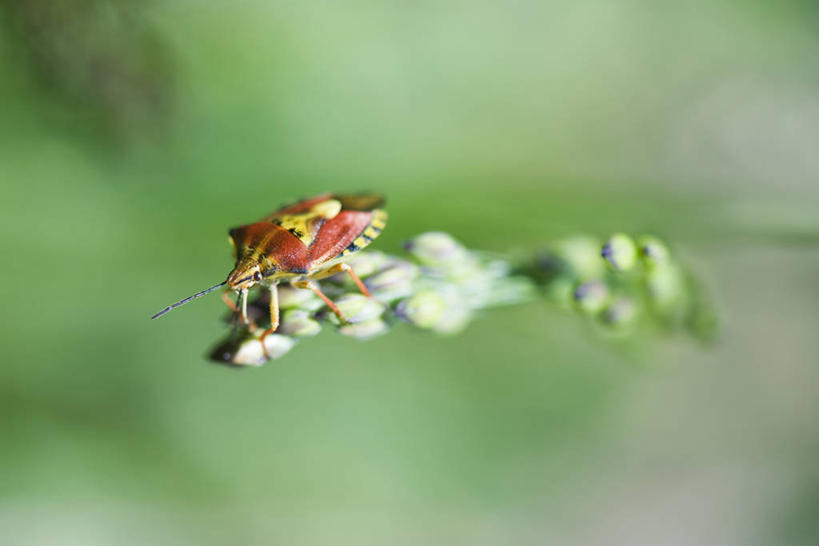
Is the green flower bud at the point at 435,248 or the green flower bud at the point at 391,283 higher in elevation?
the green flower bud at the point at 435,248

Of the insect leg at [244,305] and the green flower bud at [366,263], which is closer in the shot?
the insect leg at [244,305]

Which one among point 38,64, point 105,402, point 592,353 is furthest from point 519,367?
point 38,64

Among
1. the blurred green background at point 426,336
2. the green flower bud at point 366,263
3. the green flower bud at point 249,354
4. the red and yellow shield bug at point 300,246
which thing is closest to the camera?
the green flower bud at point 249,354

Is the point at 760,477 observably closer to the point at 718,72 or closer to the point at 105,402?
the point at 718,72

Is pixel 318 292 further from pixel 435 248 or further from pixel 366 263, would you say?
pixel 435 248

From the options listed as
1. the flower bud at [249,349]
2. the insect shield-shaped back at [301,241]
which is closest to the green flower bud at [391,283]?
the insect shield-shaped back at [301,241]

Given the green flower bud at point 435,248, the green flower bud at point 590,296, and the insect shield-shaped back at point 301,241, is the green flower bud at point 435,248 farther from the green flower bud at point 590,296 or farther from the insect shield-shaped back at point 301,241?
the green flower bud at point 590,296
